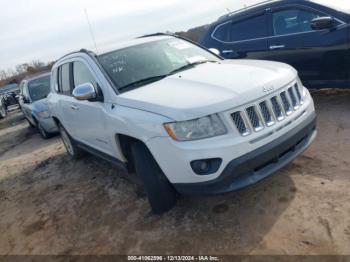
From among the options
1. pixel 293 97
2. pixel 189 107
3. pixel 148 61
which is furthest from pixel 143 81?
pixel 293 97

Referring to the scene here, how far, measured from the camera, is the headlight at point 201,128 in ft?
10.1

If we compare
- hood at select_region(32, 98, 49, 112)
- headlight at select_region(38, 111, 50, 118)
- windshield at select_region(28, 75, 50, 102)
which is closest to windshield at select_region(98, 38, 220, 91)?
headlight at select_region(38, 111, 50, 118)

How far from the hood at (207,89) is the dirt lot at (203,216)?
1109 mm

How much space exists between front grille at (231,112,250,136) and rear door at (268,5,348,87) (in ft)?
10.1

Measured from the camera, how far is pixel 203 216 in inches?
143

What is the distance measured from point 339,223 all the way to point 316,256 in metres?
0.47

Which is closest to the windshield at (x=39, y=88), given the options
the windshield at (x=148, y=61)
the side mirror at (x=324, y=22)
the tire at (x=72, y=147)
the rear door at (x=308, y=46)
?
the tire at (x=72, y=147)

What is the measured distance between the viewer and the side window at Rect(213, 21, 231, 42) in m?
7.07

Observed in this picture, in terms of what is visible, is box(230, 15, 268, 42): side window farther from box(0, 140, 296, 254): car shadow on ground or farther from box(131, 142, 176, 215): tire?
box(131, 142, 176, 215): tire

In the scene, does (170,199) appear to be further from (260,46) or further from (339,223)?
(260,46)

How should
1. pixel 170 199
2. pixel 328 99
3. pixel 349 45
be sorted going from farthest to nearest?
pixel 328 99 < pixel 349 45 < pixel 170 199

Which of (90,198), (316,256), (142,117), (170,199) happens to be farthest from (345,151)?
(90,198)

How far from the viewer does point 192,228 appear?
3.48 m

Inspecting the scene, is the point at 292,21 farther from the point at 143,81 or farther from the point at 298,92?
the point at 143,81
